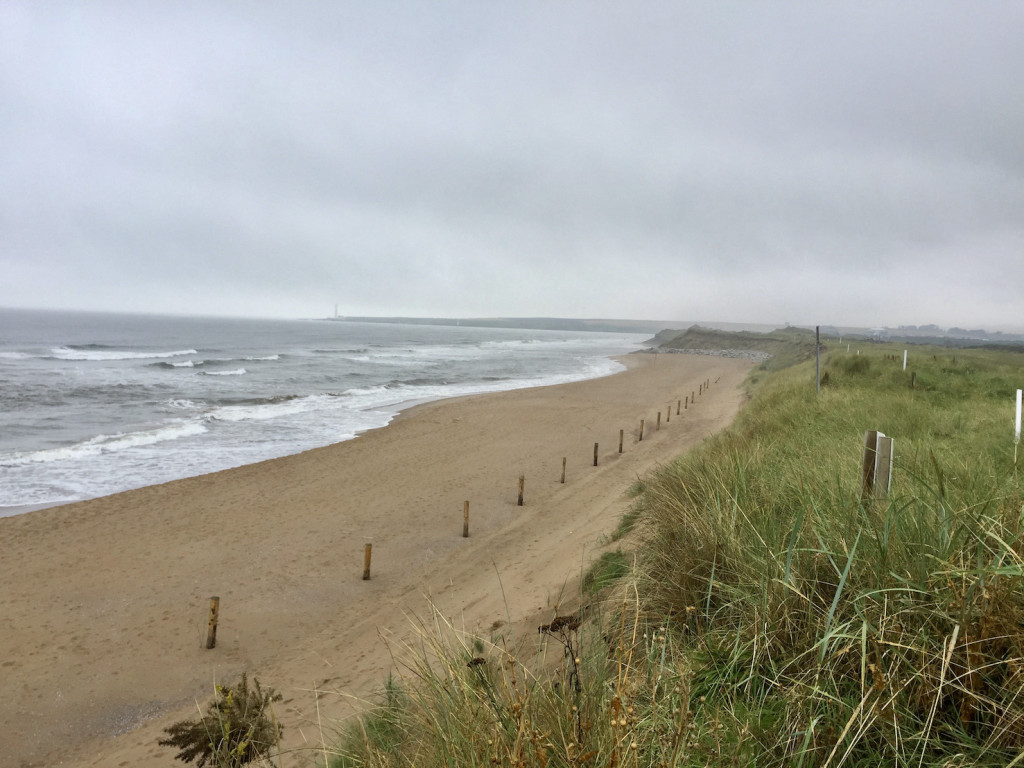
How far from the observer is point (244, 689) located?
12.8ft

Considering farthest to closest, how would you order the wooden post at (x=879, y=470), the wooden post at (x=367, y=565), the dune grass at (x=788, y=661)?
the wooden post at (x=367, y=565) < the wooden post at (x=879, y=470) < the dune grass at (x=788, y=661)

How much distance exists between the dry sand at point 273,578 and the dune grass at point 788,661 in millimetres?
563

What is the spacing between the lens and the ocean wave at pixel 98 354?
53.9 metres

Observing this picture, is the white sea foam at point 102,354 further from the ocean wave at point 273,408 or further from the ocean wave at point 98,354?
the ocean wave at point 273,408

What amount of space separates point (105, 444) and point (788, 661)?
23.2 m

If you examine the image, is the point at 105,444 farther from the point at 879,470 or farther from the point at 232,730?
the point at 879,470

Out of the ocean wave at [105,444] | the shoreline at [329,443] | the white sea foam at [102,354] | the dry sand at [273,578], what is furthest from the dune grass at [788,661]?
the white sea foam at [102,354]

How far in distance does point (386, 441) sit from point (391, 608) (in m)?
12.6

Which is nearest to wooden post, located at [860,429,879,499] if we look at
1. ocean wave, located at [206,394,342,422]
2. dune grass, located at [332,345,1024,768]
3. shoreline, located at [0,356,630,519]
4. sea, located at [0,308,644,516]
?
dune grass, located at [332,345,1024,768]

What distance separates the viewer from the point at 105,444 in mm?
20125

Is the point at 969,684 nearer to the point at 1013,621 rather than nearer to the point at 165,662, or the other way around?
the point at 1013,621

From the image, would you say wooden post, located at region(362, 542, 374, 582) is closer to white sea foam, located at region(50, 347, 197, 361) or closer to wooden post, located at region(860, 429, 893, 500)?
wooden post, located at region(860, 429, 893, 500)

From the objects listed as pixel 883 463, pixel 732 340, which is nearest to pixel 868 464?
pixel 883 463

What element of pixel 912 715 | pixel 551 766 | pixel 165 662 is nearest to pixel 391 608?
pixel 165 662
